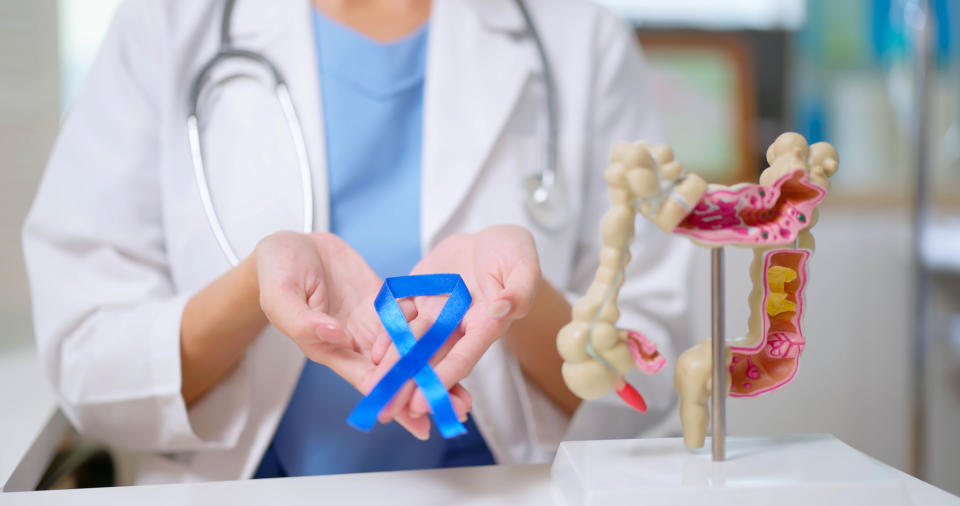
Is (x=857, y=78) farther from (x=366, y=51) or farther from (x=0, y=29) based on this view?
(x=0, y=29)

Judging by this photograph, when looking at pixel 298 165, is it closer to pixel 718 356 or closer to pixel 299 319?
pixel 299 319

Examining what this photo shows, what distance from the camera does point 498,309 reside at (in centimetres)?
45

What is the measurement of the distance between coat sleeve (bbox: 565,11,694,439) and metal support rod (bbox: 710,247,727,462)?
0.23m

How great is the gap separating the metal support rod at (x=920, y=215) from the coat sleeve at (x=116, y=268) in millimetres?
1378

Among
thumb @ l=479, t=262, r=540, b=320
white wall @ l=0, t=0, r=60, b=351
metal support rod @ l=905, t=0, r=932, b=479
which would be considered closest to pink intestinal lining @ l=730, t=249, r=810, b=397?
thumb @ l=479, t=262, r=540, b=320

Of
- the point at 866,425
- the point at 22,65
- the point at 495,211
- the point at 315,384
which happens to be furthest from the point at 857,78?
the point at 22,65

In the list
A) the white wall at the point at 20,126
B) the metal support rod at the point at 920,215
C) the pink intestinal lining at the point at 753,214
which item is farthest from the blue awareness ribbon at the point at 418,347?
the metal support rod at the point at 920,215

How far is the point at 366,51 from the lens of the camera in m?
0.81

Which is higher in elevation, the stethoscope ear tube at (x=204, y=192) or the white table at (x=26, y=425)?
the stethoscope ear tube at (x=204, y=192)

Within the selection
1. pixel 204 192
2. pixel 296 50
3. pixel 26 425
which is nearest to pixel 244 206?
pixel 204 192

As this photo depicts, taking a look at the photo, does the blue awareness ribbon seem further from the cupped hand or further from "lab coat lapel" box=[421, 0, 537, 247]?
"lab coat lapel" box=[421, 0, 537, 247]

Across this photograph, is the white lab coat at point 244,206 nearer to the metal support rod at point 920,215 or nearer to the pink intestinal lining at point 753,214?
the pink intestinal lining at point 753,214

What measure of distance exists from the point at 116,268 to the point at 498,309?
453mm

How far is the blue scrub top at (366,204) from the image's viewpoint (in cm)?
73
